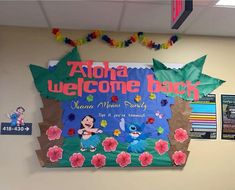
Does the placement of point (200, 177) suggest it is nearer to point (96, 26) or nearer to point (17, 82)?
point (96, 26)

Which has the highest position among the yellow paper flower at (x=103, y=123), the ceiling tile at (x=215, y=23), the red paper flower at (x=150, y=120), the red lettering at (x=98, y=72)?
the ceiling tile at (x=215, y=23)

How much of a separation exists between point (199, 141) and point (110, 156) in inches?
40.0

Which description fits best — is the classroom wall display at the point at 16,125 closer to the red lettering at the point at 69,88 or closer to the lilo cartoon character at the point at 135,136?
the red lettering at the point at 69,88

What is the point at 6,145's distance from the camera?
3396 millimetres

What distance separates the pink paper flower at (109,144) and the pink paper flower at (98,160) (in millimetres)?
87

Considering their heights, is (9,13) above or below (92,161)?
above

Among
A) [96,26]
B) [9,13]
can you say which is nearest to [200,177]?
[96,26]

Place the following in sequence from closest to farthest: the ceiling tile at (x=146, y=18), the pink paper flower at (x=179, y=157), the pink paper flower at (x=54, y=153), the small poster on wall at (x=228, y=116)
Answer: the ceiling tile at (x=146, y=18)
the pink paper flower at (x=54, y=153)
the pink paper flower at (x=179, y=157)
the small poster on wall at (x=228, y=116)

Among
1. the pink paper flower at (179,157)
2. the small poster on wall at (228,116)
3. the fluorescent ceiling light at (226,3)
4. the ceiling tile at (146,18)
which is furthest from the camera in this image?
the small poster on wall at (228,116)

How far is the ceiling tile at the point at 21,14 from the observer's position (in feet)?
9.84

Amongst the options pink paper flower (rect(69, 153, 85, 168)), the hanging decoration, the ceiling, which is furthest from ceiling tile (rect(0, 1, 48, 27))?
pink paper flower (rect(69, 153, 85, 168))

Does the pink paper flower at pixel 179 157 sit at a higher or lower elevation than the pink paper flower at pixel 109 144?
lower

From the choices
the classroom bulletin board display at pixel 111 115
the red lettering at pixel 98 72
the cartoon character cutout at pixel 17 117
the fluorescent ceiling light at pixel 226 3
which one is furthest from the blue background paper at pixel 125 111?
the fluorescent ceiling light at pixel 226 3

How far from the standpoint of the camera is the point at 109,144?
3.44 metres
